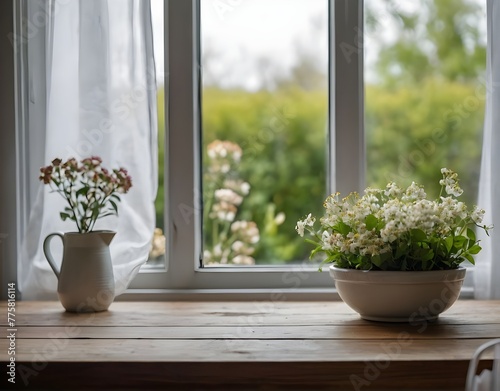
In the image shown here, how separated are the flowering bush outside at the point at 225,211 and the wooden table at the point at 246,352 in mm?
397

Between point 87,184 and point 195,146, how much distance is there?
0.37 metres

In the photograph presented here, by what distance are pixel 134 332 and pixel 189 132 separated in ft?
2.24

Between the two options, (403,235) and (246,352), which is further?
(403,235)

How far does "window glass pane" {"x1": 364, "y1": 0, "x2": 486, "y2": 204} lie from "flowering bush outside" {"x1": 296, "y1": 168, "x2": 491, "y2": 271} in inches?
16.0

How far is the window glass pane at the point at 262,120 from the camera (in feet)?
6.51

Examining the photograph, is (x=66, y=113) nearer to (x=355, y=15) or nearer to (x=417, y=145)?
(x=355, y=15)

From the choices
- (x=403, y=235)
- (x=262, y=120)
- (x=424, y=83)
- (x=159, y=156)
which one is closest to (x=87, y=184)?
(x=159, y=156)

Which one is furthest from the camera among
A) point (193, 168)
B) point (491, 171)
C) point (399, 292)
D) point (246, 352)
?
point (193, 168)

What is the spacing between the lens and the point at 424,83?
197cm

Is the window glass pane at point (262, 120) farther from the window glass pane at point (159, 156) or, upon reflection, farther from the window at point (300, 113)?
the window glass pane at point (159, 156)

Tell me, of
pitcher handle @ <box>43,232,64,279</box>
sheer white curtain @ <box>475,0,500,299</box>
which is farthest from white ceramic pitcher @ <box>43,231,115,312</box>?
sheer white curtain @ <box>475,0,500,299</box>

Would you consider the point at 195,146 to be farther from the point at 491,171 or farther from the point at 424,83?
the point at 491,171

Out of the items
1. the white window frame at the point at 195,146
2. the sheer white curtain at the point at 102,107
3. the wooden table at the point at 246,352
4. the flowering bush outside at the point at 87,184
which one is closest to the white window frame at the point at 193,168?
the white window frame at the point at 195,146

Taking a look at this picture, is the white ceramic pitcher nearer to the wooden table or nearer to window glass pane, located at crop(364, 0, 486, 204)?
the wooden table
